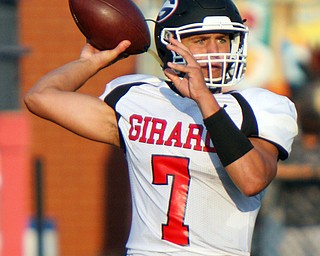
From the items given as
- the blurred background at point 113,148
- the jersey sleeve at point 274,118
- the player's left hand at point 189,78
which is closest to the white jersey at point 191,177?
the jersey sleeve at point 274,118

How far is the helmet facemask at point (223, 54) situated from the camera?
147 inches

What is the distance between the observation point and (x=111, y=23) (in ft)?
12.9

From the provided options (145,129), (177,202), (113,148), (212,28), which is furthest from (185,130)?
(113,148)

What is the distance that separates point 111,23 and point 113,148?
4.45m

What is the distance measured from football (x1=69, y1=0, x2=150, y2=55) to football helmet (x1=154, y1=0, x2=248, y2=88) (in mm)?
92

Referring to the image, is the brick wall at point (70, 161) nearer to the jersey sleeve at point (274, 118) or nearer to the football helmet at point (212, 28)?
the football helmet at point (212, 28)

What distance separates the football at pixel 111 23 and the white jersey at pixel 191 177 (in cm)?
31

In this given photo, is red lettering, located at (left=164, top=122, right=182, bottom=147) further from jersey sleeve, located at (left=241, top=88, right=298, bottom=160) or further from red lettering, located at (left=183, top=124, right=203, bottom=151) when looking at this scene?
jersey sleeve, located at (left=241, top=88, right=298, bottom=160)

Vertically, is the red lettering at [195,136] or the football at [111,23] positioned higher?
the football at [111,23]

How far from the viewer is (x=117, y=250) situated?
8492 mm

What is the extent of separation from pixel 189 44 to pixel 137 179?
0.54 meters

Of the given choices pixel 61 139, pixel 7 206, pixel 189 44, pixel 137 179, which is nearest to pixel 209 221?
pixel 137 179

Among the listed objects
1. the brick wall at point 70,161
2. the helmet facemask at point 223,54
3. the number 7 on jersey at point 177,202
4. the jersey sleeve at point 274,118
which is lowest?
the brick wall at point 70,161

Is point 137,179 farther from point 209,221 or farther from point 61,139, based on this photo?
point 61,139
